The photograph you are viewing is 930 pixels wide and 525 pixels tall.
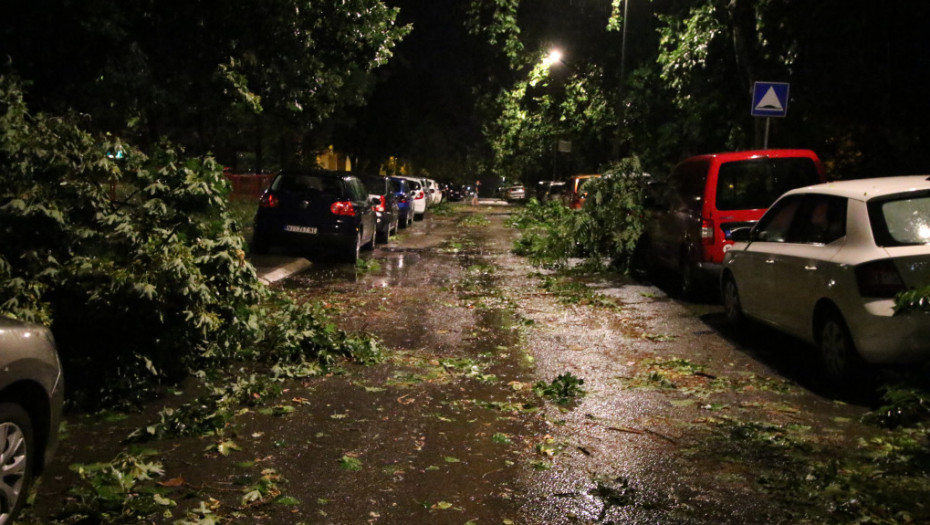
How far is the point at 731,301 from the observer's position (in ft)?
33.2

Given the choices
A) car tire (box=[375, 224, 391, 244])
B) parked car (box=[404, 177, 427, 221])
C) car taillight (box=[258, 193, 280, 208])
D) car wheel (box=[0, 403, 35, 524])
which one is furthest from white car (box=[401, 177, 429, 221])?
car wheel (box=[0, 403, 35, 524])

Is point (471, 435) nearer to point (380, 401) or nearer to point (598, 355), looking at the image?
point (380, 401)

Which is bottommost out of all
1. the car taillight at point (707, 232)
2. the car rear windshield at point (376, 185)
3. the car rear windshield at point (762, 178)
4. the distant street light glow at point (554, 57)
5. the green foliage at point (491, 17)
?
the car taillight at point (707, 232)

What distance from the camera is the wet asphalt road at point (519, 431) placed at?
458 centimetres

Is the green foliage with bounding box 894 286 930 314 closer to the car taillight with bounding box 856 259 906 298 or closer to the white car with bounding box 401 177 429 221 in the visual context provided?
the car taillight with bounding box 856 259 906 298

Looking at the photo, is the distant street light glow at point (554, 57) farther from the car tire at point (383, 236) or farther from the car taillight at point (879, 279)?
the car taillight at point (879, 279)

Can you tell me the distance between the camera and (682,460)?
5.35 m

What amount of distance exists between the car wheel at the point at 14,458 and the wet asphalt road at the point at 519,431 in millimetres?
332

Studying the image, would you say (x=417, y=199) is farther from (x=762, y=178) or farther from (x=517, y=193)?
(x=517, y=193)

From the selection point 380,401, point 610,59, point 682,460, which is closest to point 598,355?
point 380,401

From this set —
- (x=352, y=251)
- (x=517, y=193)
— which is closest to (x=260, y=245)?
(x=352, y=251)

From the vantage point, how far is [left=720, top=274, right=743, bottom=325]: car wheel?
988cm

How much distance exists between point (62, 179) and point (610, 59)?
26.7 metres

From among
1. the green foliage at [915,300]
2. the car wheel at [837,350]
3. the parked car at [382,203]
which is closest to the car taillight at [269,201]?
the parked car at [382,203]
